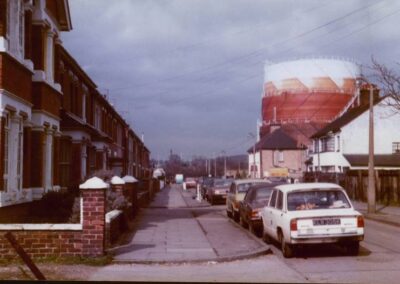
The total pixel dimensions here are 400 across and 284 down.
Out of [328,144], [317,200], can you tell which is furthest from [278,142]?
[317,200]

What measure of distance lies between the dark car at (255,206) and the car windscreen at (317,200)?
4.32 meters

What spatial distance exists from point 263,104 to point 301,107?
752 cm

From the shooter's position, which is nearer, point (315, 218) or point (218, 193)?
point (315, 218)

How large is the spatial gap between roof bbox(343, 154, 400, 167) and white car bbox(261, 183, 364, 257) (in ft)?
125

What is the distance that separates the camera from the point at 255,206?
17906 mm

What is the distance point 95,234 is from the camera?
37.3 feet

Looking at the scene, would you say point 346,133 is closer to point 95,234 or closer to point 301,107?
point 301,107

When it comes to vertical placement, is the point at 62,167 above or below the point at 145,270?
above

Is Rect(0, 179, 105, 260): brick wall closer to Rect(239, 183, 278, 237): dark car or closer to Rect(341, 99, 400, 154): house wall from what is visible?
Rect(239, 183, 278, 237): dark car

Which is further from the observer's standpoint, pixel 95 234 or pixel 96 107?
pixel 96 107

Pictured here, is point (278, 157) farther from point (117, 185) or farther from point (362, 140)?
point (117, 185)

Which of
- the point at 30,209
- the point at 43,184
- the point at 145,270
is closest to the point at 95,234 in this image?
the point at 145,270

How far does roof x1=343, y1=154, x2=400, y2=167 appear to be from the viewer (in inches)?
1948

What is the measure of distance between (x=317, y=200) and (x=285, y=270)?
271 centimetres
